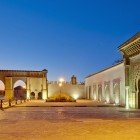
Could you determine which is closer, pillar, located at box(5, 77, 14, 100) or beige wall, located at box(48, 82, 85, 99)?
pillar, located at box(5, 77, 14, 100)

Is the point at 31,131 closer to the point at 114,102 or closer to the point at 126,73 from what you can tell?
the point at 126,73

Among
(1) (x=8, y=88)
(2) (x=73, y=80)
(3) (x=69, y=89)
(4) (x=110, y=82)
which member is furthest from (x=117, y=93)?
(2) (x=73, y=80)

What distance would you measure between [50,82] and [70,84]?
3.08 metres

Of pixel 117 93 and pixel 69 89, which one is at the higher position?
pixel 69 89

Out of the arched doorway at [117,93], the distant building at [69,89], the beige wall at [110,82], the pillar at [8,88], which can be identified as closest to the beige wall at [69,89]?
the distant building at [69,89]

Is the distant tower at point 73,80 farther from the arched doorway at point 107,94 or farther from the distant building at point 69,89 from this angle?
the arched doorway at point 107,94

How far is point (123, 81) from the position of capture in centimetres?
3028

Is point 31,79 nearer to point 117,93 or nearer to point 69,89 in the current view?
point 69,89

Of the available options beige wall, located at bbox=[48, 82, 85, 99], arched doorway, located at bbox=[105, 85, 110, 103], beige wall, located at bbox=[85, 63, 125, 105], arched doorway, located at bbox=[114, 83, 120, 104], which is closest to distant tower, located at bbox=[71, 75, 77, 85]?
beige wall, located at bbox=[48, 82, 85, 99]

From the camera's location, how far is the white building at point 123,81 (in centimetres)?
2472

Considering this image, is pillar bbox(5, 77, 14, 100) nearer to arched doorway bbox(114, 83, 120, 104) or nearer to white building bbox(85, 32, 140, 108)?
white building bbox(85, 32, 140, 108)

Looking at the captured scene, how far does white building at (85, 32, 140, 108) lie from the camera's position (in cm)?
2472

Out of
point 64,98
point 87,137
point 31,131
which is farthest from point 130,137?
point 64,98

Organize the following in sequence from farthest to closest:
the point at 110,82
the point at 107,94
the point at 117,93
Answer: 1. the point at 107,94
2. the point at 110,82
3. the point at 117,93
